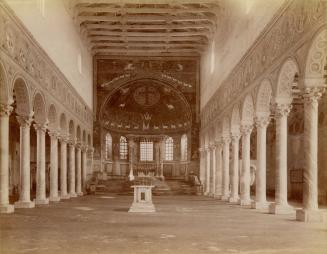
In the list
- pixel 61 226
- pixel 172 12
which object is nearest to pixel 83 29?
pixel 172 12

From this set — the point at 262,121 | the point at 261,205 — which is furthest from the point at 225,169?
the point at 261,205

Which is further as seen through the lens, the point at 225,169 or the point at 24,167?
the point at 225,169

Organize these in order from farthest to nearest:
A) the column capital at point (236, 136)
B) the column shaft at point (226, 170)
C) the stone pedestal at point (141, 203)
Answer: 1. the column shaft at point (226, 170)
2. the column capital at point (236, 136)
3. the stone pedestal at point (141, 203)

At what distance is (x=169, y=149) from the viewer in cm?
4666

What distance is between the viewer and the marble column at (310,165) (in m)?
12.9

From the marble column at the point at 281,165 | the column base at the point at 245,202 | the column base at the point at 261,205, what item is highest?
the marble column at the point at 281,165

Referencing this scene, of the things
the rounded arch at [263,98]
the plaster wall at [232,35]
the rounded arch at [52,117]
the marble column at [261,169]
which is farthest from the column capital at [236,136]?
the rounded arch at [52,117]

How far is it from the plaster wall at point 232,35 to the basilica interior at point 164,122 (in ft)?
0.39

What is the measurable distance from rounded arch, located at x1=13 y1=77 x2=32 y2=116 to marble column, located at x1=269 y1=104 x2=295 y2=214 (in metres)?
9.58

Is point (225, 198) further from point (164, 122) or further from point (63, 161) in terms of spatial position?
point (164, 122)

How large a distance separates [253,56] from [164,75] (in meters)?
20.8

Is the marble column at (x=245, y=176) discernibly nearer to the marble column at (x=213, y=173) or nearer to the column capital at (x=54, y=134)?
the marble column at (x=213, y=173)

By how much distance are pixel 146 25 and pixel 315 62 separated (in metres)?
20.6

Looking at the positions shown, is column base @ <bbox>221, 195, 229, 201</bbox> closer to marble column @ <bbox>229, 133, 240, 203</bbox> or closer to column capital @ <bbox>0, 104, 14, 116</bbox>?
marble column @ <bbox>229, 133, 240, 203</bbox>
